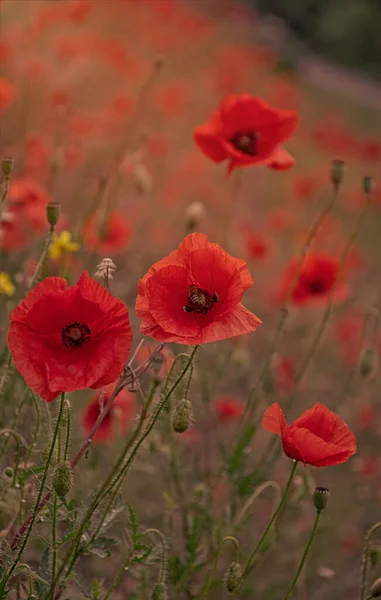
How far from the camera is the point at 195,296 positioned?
1321 millimetres

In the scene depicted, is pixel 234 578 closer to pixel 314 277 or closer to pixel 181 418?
pixel 181 418

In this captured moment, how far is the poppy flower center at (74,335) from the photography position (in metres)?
1.24

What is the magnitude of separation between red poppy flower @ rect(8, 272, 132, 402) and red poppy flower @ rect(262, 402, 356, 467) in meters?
0.33

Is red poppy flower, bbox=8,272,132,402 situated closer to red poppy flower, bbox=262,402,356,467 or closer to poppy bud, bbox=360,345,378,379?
red poppy flower, bbox=262,402,356,467

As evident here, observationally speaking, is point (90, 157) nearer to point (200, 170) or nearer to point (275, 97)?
point (200, 170)

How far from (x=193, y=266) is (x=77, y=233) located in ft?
3.42

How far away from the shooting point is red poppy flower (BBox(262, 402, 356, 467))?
1.30 m

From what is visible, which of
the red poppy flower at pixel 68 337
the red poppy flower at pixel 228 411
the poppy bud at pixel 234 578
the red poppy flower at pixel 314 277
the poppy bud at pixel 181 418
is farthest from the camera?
the red poppy flower at pixel 228 411

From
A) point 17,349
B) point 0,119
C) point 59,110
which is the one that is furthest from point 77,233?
point 0,119

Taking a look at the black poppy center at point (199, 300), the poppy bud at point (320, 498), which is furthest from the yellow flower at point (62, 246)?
the poppy bud at point (320, 498)

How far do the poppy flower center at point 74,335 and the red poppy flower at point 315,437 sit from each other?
35cm

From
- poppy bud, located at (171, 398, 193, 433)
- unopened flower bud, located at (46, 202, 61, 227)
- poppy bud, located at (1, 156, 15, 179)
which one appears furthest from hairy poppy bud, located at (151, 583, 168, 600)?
poppy bud, located at (1, 156, 15, 179)

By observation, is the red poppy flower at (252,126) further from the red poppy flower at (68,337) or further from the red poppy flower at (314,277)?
the red poppy flower at (68,337)

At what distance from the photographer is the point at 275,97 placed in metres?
6.88
